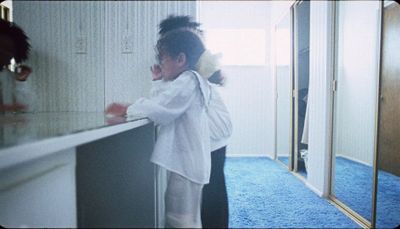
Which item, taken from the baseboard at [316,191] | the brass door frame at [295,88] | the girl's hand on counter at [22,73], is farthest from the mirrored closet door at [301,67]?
the girl's hand on counter at [22,73]

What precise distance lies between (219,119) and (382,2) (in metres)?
0.69

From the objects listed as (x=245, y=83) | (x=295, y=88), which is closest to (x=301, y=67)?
(x=295, y=88)

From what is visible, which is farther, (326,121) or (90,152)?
(326,121)

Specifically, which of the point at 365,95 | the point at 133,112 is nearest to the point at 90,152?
the point at 133,112

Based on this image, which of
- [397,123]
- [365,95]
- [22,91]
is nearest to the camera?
[22,91]

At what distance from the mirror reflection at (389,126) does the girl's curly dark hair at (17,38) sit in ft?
3.26

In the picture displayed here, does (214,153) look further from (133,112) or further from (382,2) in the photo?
(382,2)

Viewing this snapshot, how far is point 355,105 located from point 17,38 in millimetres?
1139

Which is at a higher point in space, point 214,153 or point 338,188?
point 214,153

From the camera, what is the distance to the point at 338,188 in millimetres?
981

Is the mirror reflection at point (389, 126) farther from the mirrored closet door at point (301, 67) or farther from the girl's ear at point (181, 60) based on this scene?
the girl's ear at point (181, 60)

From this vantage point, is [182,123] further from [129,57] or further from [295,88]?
[295,88]

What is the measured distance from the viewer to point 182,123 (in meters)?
0.40

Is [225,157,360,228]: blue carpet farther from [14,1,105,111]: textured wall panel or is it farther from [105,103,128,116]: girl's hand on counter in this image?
[14,1,105,111]: textured wall panel
